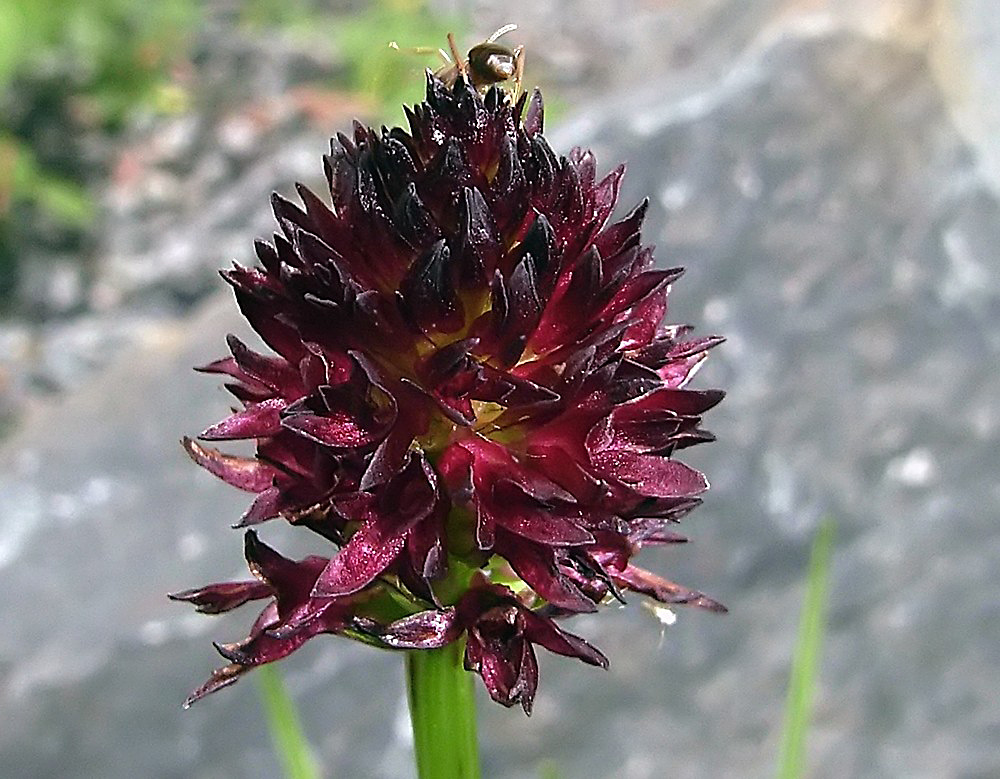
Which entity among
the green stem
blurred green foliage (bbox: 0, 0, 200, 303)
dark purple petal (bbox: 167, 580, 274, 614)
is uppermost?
blurred green foliage (bbox: 0, 0, 200, 303)

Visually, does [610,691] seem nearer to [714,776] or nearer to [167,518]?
[714,776]

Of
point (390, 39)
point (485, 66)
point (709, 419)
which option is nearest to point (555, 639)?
point (485, 66)

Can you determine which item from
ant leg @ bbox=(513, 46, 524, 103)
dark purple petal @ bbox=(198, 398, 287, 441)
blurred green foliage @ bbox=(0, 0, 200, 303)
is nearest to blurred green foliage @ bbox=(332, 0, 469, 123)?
blurred green foliage @ bbox=(0, 0, 200, 303)

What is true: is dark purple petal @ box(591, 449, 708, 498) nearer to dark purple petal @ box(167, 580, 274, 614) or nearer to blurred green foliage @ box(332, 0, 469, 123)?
dark purple petal @ box(167, 580, 274, 614)

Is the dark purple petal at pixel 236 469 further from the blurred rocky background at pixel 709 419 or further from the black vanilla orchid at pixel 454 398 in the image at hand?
the blurred rocky background at pixel 709 419

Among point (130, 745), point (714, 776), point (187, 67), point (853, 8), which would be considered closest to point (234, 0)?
point (187, 67)
